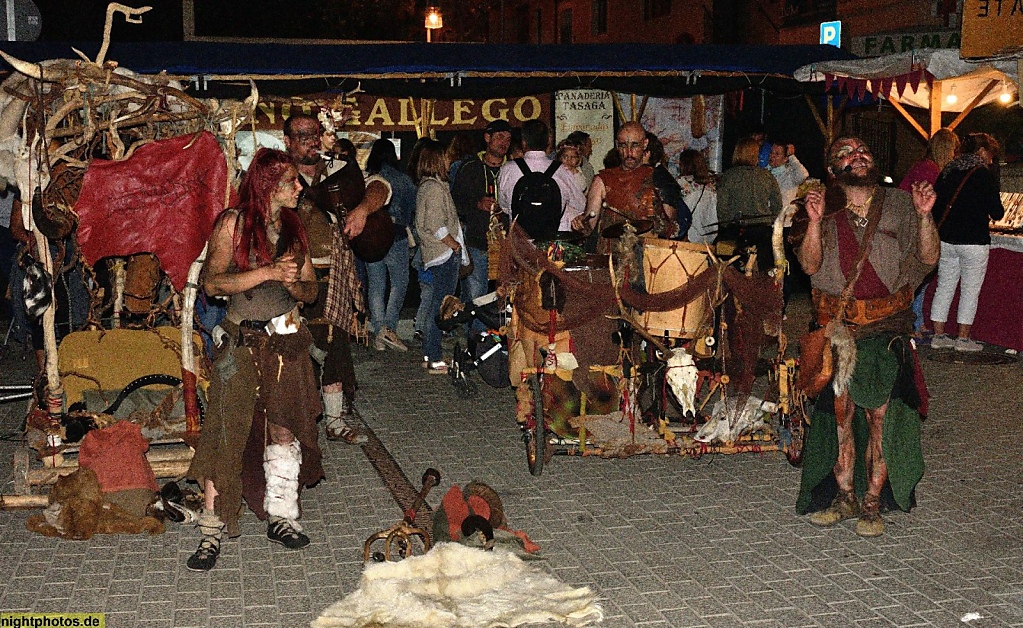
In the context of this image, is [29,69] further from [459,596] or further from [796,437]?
[796,437]

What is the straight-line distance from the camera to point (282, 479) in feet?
21.5

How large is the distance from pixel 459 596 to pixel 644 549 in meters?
1.26

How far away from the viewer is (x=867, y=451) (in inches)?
273

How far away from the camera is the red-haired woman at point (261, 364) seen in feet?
20.5

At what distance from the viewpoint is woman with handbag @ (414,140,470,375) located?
10.9 m

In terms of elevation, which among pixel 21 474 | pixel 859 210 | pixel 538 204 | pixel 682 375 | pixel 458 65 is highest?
pixel 458 65

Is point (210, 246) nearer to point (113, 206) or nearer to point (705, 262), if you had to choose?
point (113, 206)

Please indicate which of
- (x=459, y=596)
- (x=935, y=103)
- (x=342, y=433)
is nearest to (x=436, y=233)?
(x=342, y=433)

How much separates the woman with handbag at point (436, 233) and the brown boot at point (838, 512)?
4.68 m

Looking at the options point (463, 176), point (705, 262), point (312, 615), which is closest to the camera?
point (312, 615)

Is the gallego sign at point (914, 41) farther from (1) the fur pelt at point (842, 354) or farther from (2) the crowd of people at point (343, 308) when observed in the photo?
(1) the fur pelt at point (842, 354)

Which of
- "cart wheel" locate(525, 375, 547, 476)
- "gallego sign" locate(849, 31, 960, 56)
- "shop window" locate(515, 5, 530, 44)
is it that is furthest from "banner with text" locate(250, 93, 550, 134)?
"shop window" locate(515, 5, 530, 44)

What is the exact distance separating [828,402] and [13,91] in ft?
16.8

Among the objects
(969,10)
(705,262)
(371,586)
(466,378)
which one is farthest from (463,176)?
(371,586)
